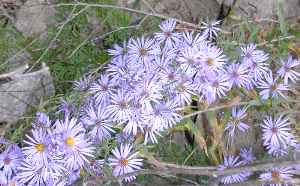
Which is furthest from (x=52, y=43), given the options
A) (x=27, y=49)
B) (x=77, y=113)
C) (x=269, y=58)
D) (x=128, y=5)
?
(x=269, y=58)

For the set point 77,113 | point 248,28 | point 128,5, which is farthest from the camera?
point 128,5

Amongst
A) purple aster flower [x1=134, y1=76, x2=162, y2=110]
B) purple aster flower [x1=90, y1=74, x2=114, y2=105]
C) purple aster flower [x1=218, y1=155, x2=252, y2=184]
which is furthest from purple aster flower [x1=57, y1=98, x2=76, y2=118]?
purple aster flower [x1=218, y1=155, x2=252, y2=184]

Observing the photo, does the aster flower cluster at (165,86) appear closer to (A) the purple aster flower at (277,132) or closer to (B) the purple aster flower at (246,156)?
(A) the purple aster flower at (277,132)

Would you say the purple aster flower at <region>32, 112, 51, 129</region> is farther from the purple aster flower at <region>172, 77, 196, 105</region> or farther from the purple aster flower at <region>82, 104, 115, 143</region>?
the purple aster flower at <region>172, 77, 196, 105</region>

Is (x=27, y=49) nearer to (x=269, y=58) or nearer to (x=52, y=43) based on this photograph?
(x=52, y=43)

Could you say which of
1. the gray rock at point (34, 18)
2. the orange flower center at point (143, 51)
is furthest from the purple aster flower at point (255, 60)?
the gray rock at point (34, 18)

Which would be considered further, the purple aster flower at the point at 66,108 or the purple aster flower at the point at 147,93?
the purple aster flower at the point at 66,108

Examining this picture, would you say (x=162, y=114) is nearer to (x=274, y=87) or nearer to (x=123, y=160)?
(x=123, y=160)
